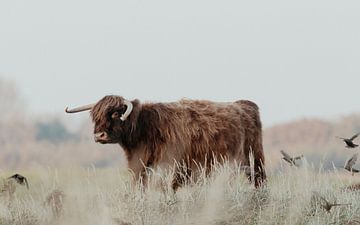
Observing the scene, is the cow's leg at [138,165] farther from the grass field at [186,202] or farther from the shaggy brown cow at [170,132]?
the grass field at [186,202]

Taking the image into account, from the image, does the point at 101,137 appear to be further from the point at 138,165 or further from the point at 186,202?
the point at 186,202

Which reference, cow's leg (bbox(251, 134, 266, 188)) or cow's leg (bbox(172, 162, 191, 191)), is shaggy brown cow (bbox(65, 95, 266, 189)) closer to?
cow's leg (bbox(172, 162, 191, 191))

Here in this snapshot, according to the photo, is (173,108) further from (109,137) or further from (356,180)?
(356,180)

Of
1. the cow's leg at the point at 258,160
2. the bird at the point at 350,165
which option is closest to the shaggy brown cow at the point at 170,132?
the cow's leg at the point at 258,160

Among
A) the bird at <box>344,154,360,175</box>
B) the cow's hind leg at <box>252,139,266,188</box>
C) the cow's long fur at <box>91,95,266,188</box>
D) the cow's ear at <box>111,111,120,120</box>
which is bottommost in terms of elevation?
the cow's hind leg at <box>252,139,266,188</box>

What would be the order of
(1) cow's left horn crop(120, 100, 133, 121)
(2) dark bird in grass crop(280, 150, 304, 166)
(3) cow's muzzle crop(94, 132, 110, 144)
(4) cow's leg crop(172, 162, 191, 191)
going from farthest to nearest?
1. (4) cow's leg crop(172, 162, 191, 191)
2. (1) cow's left horn crop(120, 100, 133, 121)
3. (3) cow's muzzle crop(94, 132, 110, 144)
4. (2) dark bird in grass crop(280, 150, 304, 166)

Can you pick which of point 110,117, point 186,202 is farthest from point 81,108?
point 186,202

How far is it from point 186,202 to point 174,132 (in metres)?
1.90

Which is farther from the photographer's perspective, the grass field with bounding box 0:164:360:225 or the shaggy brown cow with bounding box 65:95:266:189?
the shaggy brown cow with bounding box 65:95:266:189

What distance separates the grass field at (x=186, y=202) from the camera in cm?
915

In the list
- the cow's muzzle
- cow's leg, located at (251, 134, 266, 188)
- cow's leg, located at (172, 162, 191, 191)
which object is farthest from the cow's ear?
cow's leg, located at (251, 134, 266, 188)

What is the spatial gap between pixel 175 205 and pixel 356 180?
3.17 meters

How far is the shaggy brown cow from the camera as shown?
10875 millimetres

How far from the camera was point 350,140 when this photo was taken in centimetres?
1050
